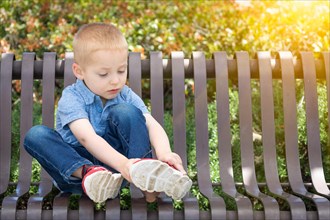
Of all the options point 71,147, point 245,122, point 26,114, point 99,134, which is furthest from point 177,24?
point 71,147

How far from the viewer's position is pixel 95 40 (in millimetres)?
2812

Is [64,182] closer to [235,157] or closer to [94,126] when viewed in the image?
[94,126]

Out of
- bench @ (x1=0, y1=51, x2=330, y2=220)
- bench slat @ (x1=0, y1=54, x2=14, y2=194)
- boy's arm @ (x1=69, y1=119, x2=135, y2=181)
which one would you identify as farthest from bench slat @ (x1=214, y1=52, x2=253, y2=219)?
bench slat @ (x1=0, y1=54, x2=14, y2=194)

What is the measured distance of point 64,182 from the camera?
2797 mm

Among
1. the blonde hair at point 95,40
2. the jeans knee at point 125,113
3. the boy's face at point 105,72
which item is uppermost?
the blonde hair at point 95,40

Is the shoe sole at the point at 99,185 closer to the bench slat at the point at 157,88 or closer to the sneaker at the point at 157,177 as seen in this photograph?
the sneaker at the point at 157,177

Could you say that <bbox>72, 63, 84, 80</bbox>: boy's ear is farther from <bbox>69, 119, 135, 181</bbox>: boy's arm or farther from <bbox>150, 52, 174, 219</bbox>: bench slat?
<bbox>150, 52, 174, 219</bbox>: bench slat

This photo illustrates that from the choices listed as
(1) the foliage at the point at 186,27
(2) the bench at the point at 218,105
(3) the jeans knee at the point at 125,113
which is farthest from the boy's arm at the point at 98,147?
(1) the foliage at the point at 186,27

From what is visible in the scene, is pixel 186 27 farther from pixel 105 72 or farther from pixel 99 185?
pixel 99 185

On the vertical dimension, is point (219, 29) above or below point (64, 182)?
above

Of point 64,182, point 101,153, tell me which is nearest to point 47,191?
point 64,182

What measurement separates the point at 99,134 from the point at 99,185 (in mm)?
399

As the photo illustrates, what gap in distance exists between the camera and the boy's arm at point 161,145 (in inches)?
104

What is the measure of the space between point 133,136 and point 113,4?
10.0ft
